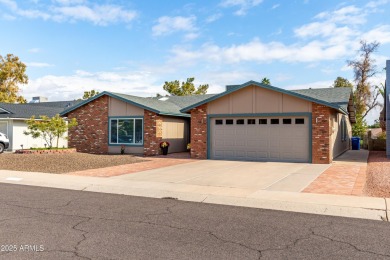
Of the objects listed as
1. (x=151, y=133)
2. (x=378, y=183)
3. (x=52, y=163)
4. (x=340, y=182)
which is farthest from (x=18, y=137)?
(x=378, y=183)

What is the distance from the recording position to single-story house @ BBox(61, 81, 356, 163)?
60.3ft

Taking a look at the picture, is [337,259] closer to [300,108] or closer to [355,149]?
[300,108]

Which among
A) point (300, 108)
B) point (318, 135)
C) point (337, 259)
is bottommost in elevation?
point (337, 259)

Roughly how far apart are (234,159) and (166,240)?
14.5m

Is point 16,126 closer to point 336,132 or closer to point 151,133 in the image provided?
point 151,133

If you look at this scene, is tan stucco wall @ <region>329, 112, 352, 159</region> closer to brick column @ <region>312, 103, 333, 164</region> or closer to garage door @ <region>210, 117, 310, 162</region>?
brick column @ <region>312, 103, 333, 164</region>

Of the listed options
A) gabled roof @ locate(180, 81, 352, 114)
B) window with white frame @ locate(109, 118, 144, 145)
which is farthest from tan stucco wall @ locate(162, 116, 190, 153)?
gabled roof @ locate(180, 81, 352, 114)

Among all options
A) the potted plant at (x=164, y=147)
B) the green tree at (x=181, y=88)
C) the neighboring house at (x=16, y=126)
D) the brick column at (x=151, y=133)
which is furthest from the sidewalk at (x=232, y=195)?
the green tree at (x=181, y=88)

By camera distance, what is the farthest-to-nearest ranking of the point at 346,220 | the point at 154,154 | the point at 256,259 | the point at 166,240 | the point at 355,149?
the point at 355,149, the point at 154,154, the point at 346,220, the point at 166,240, the point at 256,259

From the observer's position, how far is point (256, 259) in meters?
5.05

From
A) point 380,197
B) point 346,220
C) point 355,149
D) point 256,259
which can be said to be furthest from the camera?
point 355,149

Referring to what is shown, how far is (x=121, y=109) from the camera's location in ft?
79.9

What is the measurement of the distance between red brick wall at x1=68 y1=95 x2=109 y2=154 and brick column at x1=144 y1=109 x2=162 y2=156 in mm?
3217

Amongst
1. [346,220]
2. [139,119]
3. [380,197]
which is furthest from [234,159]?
[346,220]
